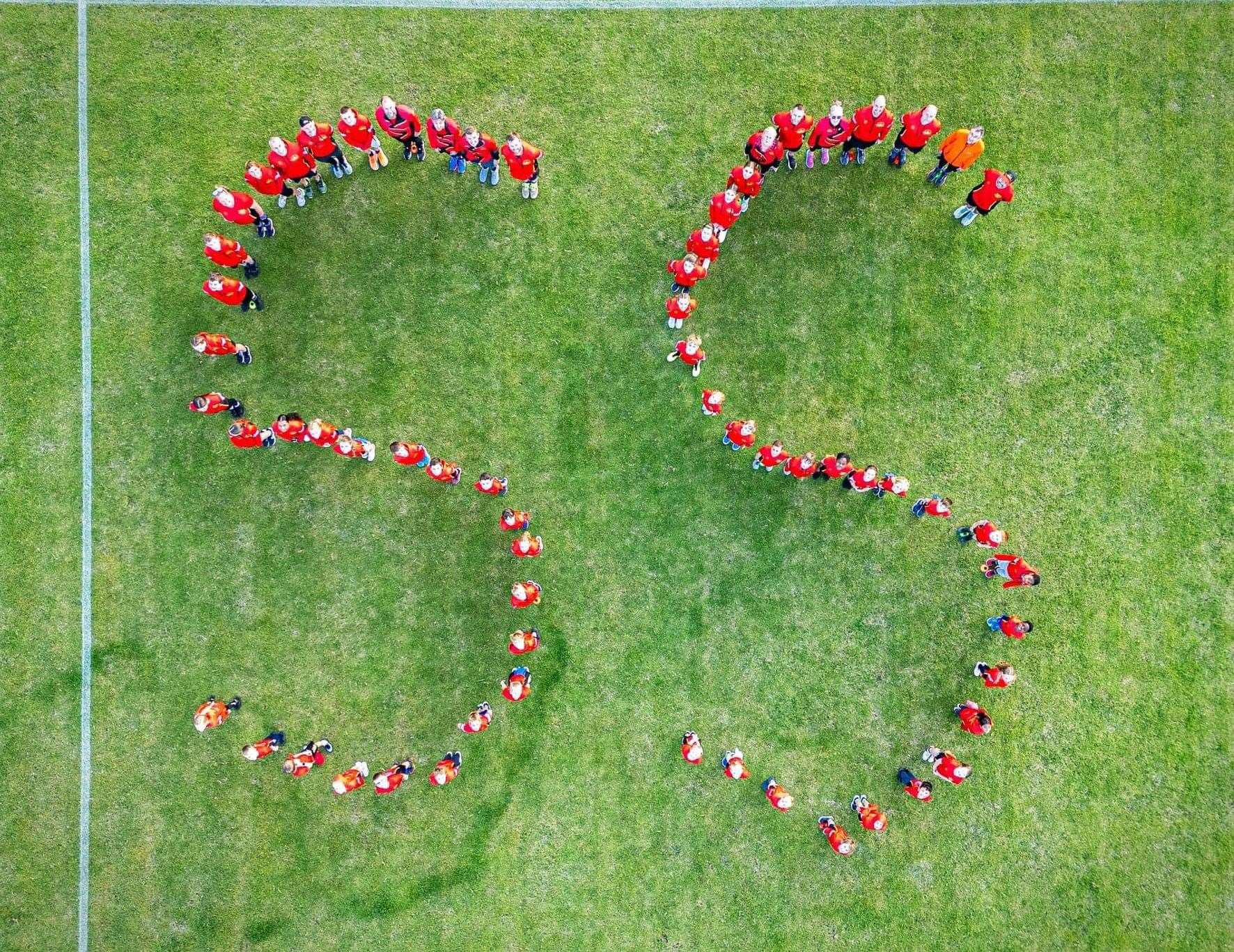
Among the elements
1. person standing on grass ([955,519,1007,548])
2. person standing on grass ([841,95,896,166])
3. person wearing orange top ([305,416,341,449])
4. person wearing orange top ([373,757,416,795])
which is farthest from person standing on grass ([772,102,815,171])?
person wearing orange top ([373,757,416,795])

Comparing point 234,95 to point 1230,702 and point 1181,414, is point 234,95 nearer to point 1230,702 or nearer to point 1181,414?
point 1181,414

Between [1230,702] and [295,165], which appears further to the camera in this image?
[1230,702]

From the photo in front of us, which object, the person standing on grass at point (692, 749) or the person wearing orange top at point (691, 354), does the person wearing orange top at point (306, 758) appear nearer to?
the person standing on grass at point (692, 749)

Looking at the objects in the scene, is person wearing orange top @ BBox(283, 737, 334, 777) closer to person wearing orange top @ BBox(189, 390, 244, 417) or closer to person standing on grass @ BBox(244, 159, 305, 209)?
person wearing orange top @ BBox(189, 390, 244, 417)

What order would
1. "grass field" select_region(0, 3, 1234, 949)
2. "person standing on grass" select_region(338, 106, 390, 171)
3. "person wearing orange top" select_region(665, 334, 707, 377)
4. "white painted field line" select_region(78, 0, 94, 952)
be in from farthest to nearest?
"grass field" select_region(0, 3, 1234, 949) → "white painted field line" select_region(78, 0, 94, 952) → "person wearing orange top" select_region(665, 334, 707, 377) → "person standing on grass" select_region(338, 106, 390, 171)

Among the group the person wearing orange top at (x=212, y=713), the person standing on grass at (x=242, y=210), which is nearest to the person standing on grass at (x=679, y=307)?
the person standing on grass at (x=242, y=210)

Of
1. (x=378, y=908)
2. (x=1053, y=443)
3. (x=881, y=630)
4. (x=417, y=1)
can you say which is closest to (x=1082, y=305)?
(x=1053, y=443)
